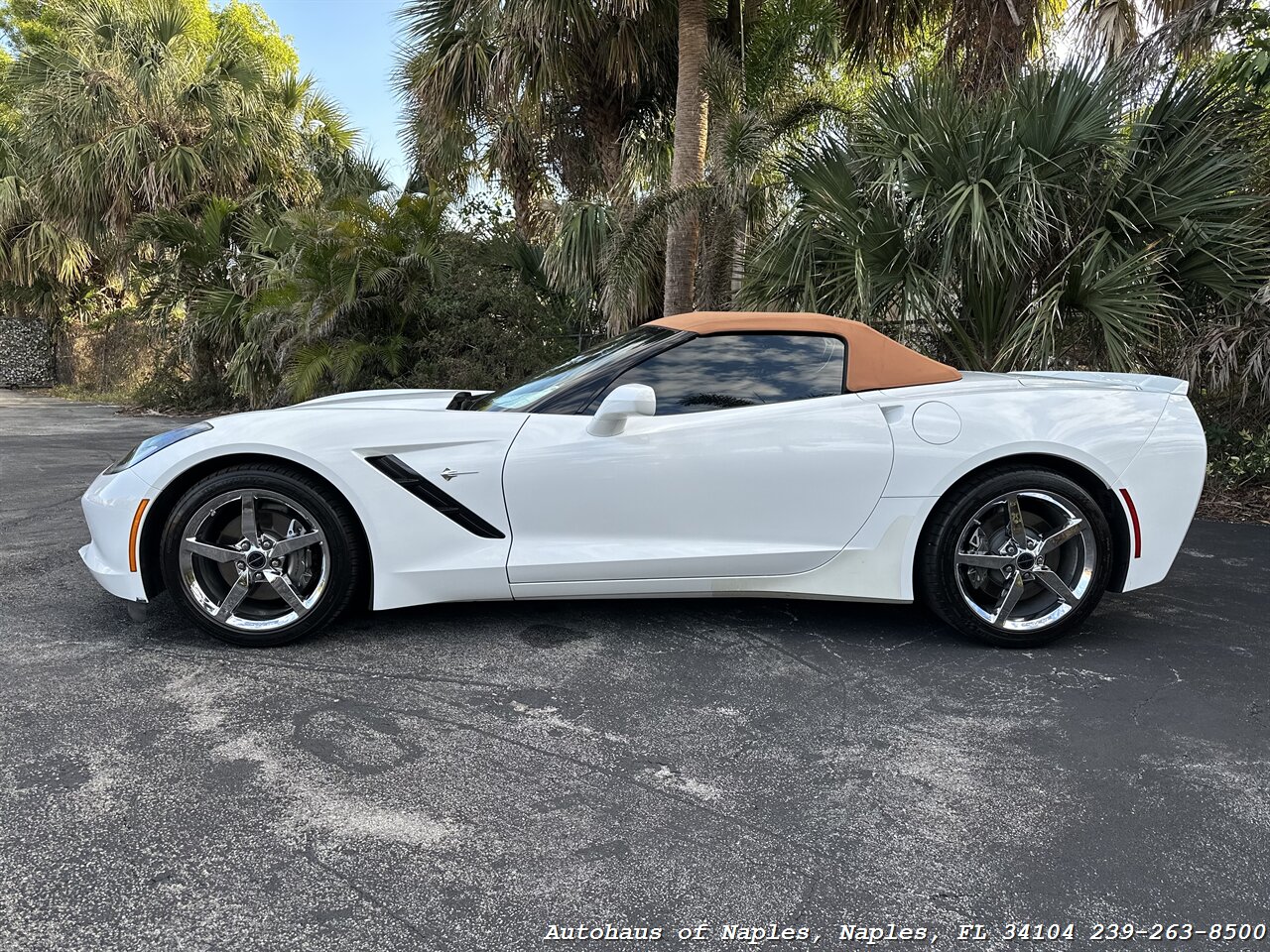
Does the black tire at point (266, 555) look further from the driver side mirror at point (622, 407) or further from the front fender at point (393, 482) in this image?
the driver side mirror at point (622, 407)

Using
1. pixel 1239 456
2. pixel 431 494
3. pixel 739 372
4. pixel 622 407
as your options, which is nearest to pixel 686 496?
pixel 622 407

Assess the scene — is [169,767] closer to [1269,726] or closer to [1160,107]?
[1269,726]

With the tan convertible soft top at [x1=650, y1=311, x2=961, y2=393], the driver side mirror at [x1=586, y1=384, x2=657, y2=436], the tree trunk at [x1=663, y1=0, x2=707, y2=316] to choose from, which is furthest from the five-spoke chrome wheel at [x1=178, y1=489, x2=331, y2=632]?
Result: the tree trunk at [x1=663, y1=0, x2=707, y2=316]

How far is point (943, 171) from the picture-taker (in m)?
6.40

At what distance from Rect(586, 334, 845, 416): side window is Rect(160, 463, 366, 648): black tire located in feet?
3.63

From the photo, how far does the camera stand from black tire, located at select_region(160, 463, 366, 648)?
342cm

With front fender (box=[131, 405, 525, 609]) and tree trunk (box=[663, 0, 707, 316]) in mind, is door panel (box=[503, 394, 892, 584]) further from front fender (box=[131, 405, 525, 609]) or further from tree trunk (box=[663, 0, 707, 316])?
tree trunk (box=[663, 0, 707, 316])

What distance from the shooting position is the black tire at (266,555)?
3.42m

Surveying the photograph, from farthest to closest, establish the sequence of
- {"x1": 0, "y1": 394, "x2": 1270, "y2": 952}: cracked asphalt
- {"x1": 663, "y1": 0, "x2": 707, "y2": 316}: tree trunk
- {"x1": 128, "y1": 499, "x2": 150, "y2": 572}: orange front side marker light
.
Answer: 1. {"x1": 663, "y1": 0, "x2": 707, "y2": 316}: tree trunk
2. {"x1": 128, "y1": 499, "x2": 150, "y2": 572}: orange front side marker light
3. {"x1": 0, "y1": 394, "x2": 1270, "y2": 952}: cracked asphalt

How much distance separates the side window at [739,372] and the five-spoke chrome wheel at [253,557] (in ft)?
3.96

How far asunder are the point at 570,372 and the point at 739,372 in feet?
2.26

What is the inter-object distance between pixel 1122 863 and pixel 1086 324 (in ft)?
16.4

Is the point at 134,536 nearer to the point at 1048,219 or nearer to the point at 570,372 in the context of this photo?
the point at 570,372

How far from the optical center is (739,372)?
11.8 ft
